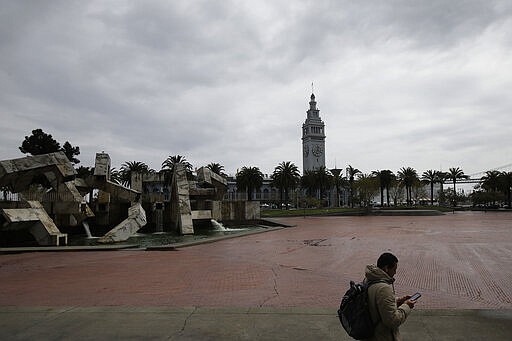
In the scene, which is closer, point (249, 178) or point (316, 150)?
point (249, 178)

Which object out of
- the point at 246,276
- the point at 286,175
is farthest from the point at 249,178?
the point at 246,276

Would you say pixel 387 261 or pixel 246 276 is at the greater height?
pixel 387 261

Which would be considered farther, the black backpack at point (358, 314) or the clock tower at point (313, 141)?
the clock tower at point (313, 141)

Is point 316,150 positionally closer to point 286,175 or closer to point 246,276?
point 286,175

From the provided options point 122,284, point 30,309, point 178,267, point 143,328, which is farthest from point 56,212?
point 143,328

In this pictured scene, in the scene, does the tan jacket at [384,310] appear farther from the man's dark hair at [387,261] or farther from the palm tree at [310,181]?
the palm tree at [310,181]

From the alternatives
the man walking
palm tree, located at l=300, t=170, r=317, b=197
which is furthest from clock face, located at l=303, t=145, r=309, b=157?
the man walking

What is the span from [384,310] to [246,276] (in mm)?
6406

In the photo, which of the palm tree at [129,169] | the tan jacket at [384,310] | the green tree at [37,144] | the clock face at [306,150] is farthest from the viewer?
the clock face at [306,150]

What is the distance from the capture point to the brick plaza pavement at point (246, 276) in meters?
7.01

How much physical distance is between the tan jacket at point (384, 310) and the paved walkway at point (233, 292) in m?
1.80

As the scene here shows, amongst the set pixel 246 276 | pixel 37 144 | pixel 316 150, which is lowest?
pixel 246 276

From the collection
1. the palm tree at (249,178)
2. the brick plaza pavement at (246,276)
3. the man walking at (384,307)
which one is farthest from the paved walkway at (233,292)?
the palm tree at (249,178)

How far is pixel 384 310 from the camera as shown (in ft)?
10.0
